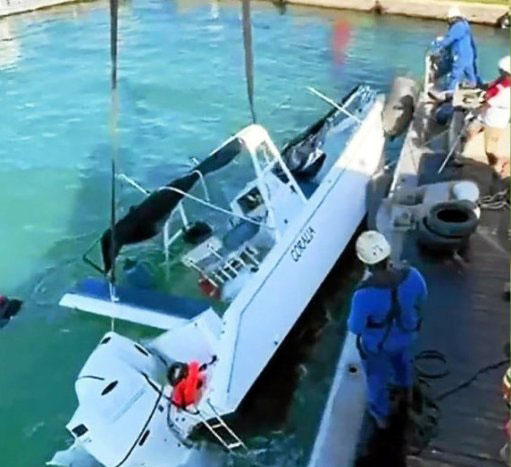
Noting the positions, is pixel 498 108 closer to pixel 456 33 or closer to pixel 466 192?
pixel 466 192

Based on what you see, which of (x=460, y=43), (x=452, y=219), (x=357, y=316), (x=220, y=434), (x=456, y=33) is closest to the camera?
(x=357, y=316)

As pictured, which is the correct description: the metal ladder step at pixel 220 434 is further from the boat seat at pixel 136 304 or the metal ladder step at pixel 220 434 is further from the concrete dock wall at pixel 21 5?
the concrete dock wall at pixel 21 5

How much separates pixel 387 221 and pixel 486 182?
1308 millimetres

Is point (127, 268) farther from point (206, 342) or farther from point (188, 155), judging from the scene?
point (188, 155)

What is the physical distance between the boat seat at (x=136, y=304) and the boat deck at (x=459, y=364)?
175 cm

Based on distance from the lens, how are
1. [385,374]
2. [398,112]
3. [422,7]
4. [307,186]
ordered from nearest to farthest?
[385,374] → [307,186] → [398,112] → [422,7]

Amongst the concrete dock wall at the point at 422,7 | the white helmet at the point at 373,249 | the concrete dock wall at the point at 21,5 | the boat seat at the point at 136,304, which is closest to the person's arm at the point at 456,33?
the boat seat at the point at 136,304

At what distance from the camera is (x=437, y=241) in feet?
29.8

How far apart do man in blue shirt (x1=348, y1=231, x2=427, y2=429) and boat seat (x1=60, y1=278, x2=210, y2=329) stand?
2.72 metres

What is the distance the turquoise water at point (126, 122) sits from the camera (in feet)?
31.7

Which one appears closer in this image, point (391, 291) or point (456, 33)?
point (391, 291)

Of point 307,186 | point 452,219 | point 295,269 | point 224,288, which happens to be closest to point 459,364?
point 452,219

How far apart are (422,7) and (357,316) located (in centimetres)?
1544

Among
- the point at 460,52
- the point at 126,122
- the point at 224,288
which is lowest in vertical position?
the point at 126,122
